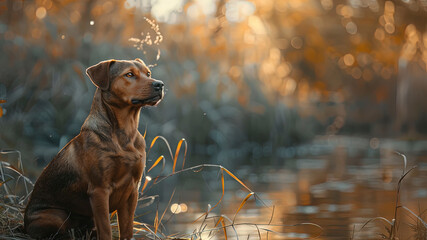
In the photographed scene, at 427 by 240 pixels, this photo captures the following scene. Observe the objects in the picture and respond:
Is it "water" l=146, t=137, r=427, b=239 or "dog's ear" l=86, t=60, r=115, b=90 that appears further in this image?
"water" l=146, t=137, r=427, b=239

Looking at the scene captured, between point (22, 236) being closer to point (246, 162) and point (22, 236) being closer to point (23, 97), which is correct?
point (23, 97)

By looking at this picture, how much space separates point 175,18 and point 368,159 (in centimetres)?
516

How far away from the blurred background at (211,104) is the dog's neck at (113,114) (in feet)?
8.76

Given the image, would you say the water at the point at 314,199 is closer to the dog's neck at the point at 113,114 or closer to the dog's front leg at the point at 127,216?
the dog's front leg at the point at 127,216

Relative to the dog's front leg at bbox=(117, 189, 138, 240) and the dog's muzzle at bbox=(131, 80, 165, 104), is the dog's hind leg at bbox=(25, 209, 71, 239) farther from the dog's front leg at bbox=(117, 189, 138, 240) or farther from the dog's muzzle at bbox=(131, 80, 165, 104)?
A: the dog's muzzle at bbox=(131, 80, 165, 104)

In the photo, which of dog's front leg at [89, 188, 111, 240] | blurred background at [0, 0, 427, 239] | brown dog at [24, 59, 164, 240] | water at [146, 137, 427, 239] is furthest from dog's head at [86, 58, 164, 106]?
blurred background at [0, 0, 427, 239]

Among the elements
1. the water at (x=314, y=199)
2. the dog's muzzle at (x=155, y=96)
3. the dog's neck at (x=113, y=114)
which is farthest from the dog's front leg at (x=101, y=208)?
the water at (x=314, y=199)

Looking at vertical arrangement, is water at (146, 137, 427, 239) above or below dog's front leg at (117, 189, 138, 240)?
below

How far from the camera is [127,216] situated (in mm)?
3834

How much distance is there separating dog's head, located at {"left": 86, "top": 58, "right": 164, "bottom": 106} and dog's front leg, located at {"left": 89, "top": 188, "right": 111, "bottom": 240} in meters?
0.59

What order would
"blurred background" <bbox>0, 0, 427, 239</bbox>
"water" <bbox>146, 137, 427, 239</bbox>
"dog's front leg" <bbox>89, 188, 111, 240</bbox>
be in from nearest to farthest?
"dog's front leg" <bbox>89, 188, 111, 240</bbox> < "water" <bbox>146, 137, 427, 239</bbox> < "blurred background" <bbox>0, 0, 427, 239</bbox>

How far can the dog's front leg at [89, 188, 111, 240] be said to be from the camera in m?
3.58

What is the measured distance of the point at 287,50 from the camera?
24422 mm

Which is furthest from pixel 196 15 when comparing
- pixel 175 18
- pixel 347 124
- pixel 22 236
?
pixel 347 124
